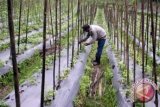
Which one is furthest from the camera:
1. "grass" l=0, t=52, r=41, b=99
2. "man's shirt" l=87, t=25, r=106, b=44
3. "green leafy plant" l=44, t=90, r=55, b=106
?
"man's shirt" l=87, t=25, r=106, b=44

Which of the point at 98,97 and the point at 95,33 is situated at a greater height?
the point at 95,33

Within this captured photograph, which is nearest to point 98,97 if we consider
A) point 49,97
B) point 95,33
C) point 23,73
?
point 49,97

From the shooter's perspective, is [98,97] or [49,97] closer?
[49,97]

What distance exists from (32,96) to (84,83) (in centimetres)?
192

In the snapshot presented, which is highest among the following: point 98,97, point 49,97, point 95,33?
point 95,33

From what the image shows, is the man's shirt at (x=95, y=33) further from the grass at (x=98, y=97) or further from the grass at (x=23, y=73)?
the grass at (x=23, y=73)

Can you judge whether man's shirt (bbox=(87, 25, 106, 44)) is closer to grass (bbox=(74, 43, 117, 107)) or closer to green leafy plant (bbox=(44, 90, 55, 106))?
grass (bbox=(74, 43, 117, 107))

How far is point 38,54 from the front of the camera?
1305cm

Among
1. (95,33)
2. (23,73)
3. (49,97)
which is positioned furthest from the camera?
(95,33)

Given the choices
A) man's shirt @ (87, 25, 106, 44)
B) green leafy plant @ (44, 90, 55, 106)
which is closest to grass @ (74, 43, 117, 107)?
green leafy plant @ (44, 90, 55, 106)

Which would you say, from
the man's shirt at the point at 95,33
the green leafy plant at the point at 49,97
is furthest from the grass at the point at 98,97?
the man's shirt at the point at 95,33

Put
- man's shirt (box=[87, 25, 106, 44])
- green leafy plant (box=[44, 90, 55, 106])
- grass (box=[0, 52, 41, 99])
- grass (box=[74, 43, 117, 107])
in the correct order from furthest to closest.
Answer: man's shirt (box=[87, 25, 106, 44])
grass (box=[0, 52, 41, 99])
grass (box=[74, 43, 117, 107])
green leafy plant (box=[44, 90, 55, 106])

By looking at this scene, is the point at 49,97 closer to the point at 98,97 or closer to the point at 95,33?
the point at 98,97

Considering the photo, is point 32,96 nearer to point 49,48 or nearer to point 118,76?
point 118,76
